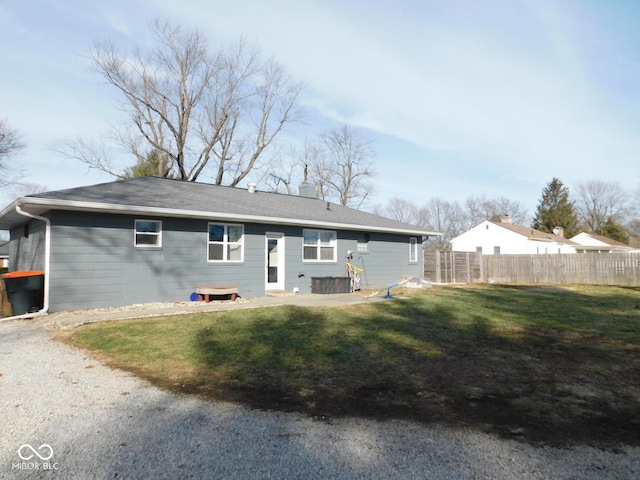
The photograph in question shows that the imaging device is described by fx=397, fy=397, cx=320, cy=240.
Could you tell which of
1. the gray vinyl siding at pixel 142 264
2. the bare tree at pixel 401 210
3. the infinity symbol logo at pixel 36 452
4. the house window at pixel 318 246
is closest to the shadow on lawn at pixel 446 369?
the infinity symbol logo at pixel 36 452

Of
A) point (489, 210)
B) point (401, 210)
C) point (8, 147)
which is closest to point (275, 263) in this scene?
point (8, 147)

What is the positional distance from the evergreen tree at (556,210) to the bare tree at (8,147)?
4955 centimetres

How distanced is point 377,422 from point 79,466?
230 centimetres

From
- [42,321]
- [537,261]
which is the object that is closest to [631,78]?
[537,261]

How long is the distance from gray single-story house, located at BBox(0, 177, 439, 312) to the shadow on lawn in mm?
3867

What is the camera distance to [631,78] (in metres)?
13.5

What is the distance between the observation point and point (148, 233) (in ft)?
36.2

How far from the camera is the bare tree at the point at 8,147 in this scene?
27141mm

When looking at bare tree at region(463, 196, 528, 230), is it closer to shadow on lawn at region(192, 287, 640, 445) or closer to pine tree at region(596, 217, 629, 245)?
pine tree at region(596, 217, 629, 245)

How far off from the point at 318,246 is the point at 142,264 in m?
6.46

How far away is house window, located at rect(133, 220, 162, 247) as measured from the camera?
1088 cm

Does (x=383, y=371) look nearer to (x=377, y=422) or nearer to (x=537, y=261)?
(x=377, y=422)

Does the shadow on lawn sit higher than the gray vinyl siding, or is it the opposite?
the gray vinyl siding

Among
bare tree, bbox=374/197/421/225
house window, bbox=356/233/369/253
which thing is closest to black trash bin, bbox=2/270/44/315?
house window, bbox=356/233/369/253
